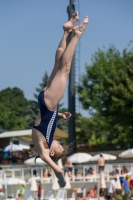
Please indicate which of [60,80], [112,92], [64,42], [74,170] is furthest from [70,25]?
[112,92]

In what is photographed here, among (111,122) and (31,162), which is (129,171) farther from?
(111,122)

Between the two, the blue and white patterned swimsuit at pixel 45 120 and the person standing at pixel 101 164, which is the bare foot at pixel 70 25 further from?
the person standing at pixel 101 164

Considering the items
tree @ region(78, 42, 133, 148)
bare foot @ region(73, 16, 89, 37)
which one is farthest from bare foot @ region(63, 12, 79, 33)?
tree @ region(78, 42, 133, 148)

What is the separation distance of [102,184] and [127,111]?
49.9 feet

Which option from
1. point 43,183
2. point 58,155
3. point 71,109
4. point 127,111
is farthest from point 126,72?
point 58,155

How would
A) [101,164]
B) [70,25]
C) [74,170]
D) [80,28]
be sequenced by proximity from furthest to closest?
[74,170]
[101,164]
[70,25]
[80,28]

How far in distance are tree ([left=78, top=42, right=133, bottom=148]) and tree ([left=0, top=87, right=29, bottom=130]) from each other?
33158 millimetres

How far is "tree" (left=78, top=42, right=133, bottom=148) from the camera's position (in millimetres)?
37197

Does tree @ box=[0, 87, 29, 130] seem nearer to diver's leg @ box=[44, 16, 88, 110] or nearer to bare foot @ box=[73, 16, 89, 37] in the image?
bare foot @ box=[73, 16, 89, 37]

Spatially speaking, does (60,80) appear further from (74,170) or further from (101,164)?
(74,170)

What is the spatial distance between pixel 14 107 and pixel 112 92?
46.1 m

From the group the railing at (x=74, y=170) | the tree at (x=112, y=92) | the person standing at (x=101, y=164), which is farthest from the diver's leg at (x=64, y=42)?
the tree at (x=112, y=92)

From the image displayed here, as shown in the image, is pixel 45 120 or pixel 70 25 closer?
pixel 45 120

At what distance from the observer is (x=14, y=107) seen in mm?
82000
